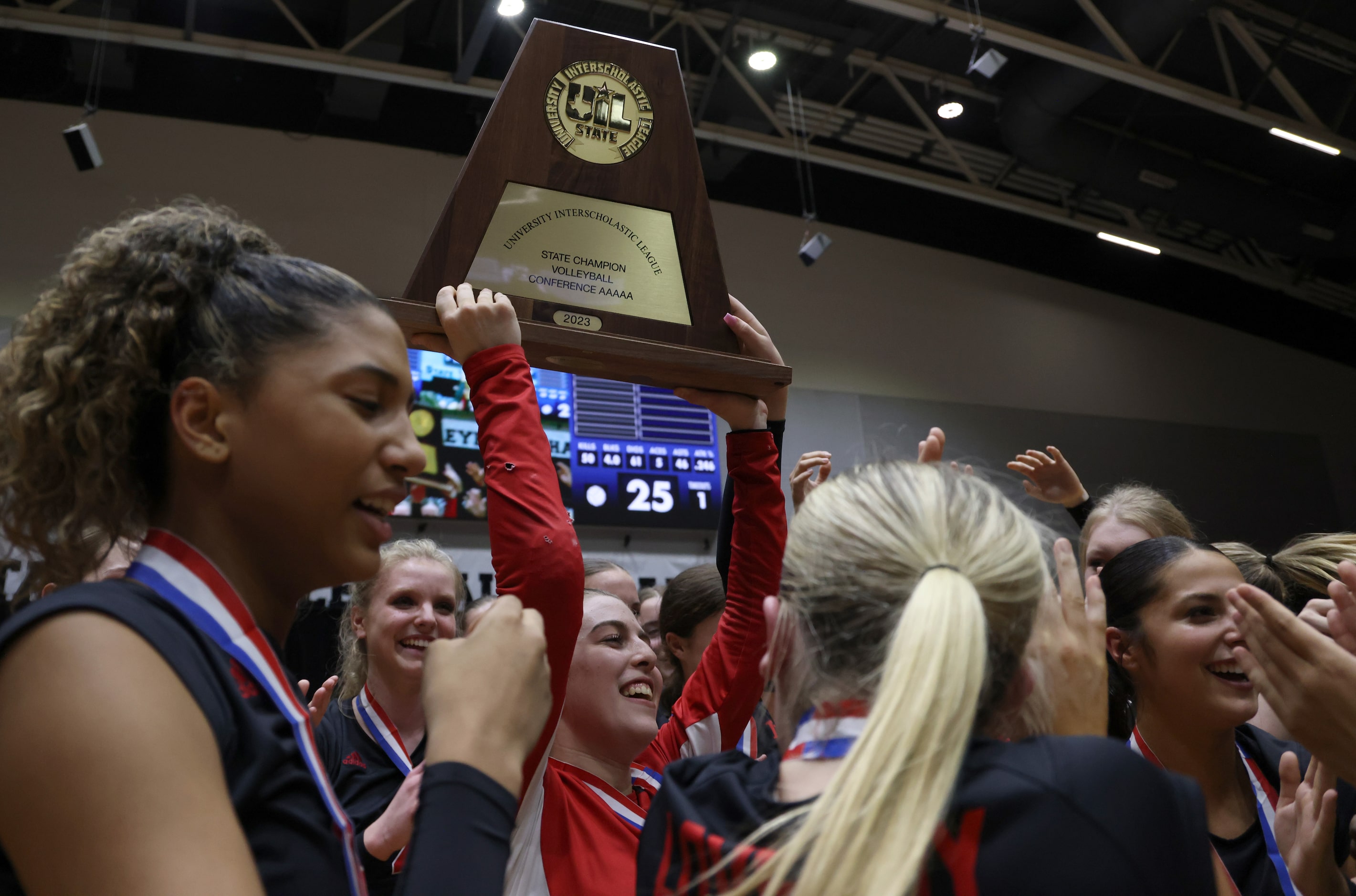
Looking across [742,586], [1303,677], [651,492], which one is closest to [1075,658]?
[1303,677]

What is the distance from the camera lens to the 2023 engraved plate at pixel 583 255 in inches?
56.5

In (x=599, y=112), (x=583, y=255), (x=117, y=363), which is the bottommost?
(x=117, y=363)

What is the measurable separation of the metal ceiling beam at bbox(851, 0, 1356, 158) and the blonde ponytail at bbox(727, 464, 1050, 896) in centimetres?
524

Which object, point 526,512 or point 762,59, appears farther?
point 762,59

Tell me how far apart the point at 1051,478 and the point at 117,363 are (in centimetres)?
230

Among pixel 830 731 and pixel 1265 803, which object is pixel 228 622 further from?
pixel 1265 803

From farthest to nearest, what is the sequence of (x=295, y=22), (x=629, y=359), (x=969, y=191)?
(x=969, y=191)
(x=295, y=22)
(x=629, y=359)

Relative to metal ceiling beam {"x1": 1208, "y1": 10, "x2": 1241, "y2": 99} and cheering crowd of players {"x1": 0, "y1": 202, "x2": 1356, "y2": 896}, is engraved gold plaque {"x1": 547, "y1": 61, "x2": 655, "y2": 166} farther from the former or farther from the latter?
metal ceiling beam {"x1": 1208, "y1": 10, "x2": 1241, "y2": 99}

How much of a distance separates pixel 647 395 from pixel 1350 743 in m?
5.44

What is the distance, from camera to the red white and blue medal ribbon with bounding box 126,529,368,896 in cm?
89

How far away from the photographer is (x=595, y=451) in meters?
6.30

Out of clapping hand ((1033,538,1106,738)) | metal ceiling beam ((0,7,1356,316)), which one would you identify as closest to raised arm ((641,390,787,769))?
clapping hand ((1033,538,1106,738))

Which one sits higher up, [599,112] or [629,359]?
[599,112]

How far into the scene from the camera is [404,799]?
1617 mm
